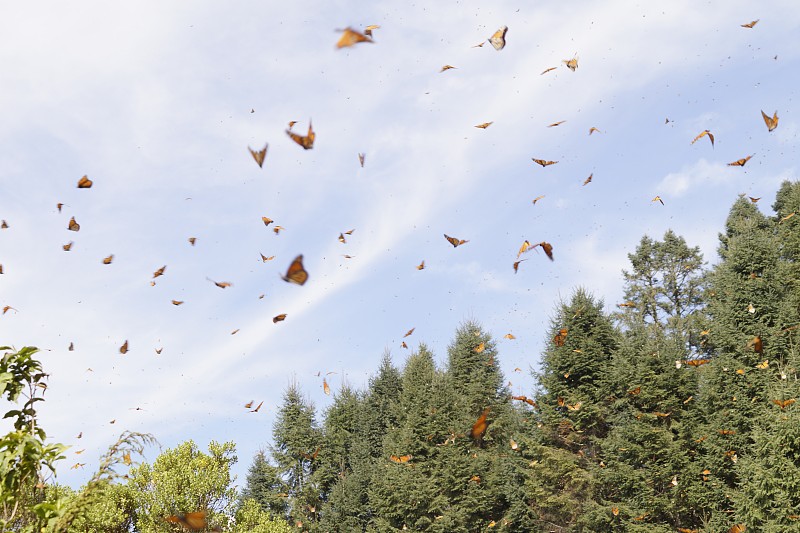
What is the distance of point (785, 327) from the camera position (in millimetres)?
23859

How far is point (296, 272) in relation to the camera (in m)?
7.98

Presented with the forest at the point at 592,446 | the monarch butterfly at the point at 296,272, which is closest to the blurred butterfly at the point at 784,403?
the forest at the point at 592,446

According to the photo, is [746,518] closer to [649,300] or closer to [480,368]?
[480,368]

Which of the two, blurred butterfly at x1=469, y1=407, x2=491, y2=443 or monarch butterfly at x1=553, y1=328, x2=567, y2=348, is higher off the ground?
monarch butterfly at x1=553, y1=328, x2=567, y2=348

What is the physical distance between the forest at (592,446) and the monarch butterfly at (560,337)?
93mm

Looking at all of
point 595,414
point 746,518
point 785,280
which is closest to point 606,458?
point 595,414

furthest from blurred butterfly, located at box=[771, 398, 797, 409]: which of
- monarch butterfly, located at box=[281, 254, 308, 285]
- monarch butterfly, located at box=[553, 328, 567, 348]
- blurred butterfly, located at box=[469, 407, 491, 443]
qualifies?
monarch butterfly, located at box=[281, 254, 308, 285]

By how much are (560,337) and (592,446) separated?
5098 millimetres

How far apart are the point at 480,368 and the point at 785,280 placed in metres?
18.7

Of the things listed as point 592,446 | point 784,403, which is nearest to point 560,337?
point 592,446

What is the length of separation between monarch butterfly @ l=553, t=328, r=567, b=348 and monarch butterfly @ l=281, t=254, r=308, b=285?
2363cm

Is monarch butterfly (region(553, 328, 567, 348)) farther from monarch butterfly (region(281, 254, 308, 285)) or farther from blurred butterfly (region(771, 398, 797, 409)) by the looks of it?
monarch butterfly (region(281, 254, 308, 285))

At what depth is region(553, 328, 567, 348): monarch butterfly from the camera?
98.2 feet

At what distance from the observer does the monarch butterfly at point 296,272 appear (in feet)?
25.8
